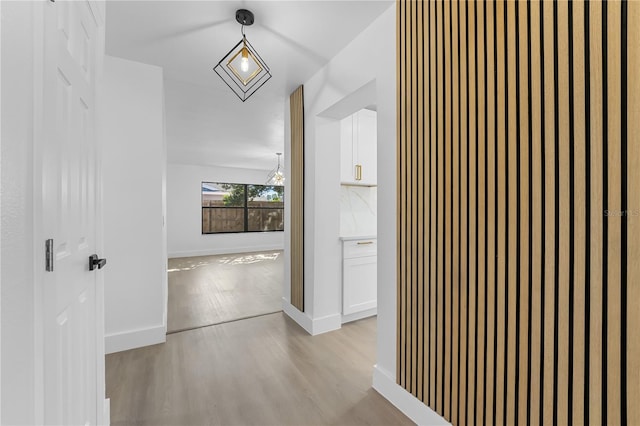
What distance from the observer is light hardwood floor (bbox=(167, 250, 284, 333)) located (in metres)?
3.27

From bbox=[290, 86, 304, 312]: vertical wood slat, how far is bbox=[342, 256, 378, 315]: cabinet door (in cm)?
46

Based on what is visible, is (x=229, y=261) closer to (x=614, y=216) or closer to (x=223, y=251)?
(x=223, y=251)

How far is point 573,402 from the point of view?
1.01 m

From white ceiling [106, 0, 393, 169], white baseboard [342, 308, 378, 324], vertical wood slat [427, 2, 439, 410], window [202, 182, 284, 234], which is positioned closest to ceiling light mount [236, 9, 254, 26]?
white ceiling [106, 0, 393, 169]

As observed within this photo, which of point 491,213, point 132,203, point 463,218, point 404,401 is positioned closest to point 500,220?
point 491,213

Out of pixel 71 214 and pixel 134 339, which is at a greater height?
pixel 71 214

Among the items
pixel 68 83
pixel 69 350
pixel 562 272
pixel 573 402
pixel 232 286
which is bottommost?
pixel 232 286

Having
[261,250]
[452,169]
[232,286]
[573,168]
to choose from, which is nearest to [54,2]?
[452,169]

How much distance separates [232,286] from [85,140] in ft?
11.9

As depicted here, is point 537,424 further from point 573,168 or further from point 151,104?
point 151,104

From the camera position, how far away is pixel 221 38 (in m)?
2.16

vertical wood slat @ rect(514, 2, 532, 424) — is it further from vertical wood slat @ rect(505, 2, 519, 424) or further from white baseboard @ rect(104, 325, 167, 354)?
white baseboard @ rect(104, 325, 167, 354)

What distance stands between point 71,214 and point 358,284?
2521 millimetres

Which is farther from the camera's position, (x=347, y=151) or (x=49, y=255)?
(x=347, y=151)
